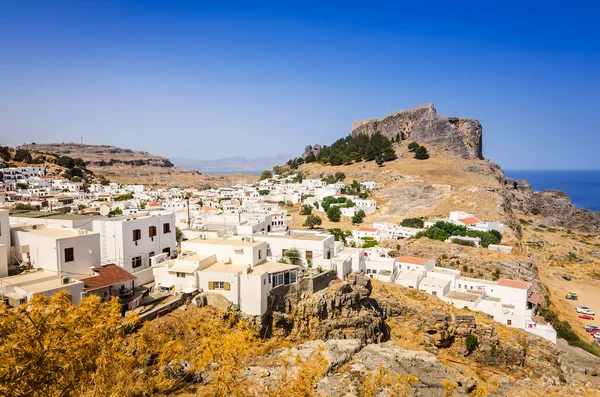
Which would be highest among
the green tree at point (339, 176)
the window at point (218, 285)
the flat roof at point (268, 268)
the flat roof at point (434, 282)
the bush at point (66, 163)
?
the bush at point (66, 163)

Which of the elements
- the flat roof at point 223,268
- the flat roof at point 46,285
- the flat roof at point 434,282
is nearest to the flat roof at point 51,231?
the flat roof at point 46,285

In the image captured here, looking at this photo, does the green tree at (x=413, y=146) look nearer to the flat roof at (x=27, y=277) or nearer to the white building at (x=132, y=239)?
the white building at (x=132, y=239)

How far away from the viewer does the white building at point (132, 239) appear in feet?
65.3

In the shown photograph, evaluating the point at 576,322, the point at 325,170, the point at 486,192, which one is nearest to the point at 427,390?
the point at 576,322

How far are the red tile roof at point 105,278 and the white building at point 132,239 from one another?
219cm

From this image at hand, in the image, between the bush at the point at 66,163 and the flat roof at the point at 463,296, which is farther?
the bush at the point at 66,163

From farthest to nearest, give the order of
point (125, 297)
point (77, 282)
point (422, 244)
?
1. point (422, 244)
2. point (125, 297)
3. point (77, 282)

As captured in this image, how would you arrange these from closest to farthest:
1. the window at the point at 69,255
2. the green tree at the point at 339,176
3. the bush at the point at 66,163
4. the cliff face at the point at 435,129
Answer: the window at the point at 69,255
the green tree at the point at 339,176
the bush at the point at 66,163
the cliff face at the point at 435,129

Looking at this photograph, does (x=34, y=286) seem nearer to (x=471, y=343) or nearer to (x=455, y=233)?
(x=471, y=343)

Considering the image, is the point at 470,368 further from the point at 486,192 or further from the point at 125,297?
the point at 486,192

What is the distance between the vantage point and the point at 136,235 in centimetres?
2072

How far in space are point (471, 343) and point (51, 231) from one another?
25.0 meters

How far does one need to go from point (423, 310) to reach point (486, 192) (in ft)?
151

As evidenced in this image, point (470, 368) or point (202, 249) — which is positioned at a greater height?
point (202, 249)
